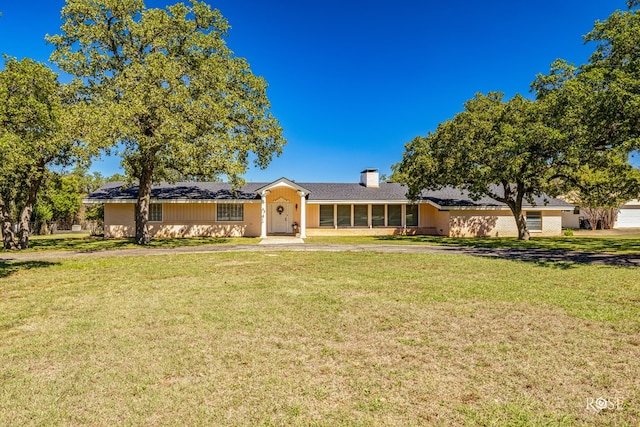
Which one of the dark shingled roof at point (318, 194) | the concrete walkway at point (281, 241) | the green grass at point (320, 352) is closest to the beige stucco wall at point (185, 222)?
the dark shingled roof at point (318, 194)

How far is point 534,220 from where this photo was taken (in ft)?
92.3

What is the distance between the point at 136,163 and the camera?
1947 cm

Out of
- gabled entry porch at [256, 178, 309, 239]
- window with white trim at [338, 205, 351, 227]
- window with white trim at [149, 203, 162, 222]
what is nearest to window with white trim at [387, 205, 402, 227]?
window with white trim at [338, 205, 351, 227]

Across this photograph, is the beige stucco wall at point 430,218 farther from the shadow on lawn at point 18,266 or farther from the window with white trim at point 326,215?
the shadow on lawn at point 18,266

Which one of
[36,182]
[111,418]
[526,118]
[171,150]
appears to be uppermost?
[526,118]

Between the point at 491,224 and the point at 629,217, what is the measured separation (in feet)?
67.4

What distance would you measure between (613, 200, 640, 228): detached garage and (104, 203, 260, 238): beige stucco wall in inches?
1405

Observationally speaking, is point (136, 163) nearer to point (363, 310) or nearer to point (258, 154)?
point (258, 154)

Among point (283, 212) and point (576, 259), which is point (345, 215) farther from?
point (576, 259)

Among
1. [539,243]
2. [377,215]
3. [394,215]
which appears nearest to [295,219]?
[377,215]

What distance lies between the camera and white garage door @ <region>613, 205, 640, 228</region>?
37.1 meters

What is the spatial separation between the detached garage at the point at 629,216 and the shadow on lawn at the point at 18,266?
45.4m

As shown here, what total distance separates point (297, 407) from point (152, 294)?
5602mm

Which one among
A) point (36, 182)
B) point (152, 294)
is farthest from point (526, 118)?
point (36, 182)
